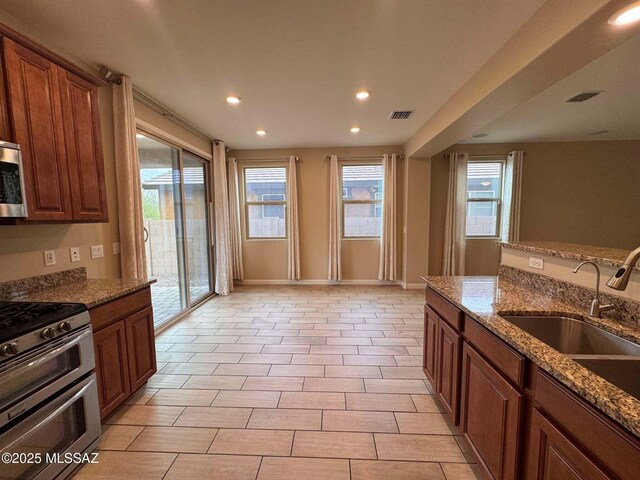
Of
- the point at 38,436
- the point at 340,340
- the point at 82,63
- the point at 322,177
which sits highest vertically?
the point at 82,63

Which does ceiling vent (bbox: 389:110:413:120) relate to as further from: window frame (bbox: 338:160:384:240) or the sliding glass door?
the sliding glass door

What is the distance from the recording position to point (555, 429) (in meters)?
0.95

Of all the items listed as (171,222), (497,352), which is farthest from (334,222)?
(497,352)

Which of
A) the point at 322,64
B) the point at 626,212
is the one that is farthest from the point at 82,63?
the point at 626,212

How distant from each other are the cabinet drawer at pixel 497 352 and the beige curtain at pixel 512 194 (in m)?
4.48

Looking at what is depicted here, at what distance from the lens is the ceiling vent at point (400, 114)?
11.4ft

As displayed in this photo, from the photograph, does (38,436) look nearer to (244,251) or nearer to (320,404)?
(320,404)

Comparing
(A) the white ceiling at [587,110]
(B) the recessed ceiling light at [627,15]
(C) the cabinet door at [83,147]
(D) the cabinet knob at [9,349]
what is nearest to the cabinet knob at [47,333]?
(D) the cabinet knob at [9,349]

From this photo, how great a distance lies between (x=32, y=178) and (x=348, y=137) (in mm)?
4023

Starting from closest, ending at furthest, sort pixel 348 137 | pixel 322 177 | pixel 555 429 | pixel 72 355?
1. pixel 555 429
2. pixel 72 355
3. pixel 348 137
4. pixel 322 177

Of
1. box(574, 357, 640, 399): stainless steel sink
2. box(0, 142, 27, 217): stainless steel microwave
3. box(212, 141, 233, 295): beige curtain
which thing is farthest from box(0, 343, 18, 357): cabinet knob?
box(212, 141, 233, 295): beige curtain

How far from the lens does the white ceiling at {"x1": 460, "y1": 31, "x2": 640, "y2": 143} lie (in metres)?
2.48

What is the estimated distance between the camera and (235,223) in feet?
17.7

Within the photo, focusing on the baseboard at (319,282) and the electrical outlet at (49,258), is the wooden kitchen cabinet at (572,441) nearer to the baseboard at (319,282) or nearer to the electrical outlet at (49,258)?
the electrical outlet at (49,258)
